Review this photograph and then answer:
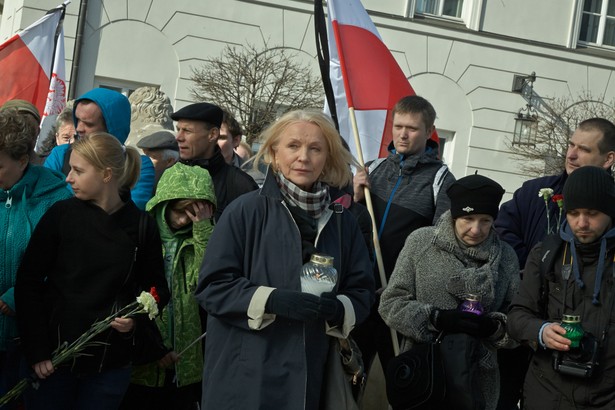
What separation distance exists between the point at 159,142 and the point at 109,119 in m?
0.93

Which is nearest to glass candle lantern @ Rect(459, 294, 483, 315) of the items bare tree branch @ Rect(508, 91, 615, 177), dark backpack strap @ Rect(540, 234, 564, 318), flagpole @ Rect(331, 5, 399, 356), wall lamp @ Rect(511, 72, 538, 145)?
dark backpack strap @ Rect(540, 234, 564, 318)

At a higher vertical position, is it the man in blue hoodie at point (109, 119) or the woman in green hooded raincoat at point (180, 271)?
the man in blue hoodie at point (109, 119)

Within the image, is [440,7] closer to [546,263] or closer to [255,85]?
[255,85]

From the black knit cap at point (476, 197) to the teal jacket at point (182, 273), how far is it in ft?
4.10

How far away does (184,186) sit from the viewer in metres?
4.80

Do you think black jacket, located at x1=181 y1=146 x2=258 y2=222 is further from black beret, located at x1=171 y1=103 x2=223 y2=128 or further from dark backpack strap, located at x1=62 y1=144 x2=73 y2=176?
dark backpack strap, located at x1=62 y1=144 x2=73 y2=176

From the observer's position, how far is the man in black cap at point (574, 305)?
4.26 m

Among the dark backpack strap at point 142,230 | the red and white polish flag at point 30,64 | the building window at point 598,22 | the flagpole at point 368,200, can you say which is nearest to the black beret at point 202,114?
the flagpole at point 368,200

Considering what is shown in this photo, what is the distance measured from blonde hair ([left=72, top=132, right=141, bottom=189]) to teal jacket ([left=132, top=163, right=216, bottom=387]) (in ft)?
1.04

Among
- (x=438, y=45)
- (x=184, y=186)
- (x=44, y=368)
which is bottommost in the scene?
(x=44, y=368)

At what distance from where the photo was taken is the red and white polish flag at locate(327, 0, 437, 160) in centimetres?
662

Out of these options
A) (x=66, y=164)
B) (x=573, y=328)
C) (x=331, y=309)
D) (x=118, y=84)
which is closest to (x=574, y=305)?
(x=573, y=328)

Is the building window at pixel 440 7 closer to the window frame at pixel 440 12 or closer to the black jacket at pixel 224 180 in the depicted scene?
the window frame at pixel 440 12

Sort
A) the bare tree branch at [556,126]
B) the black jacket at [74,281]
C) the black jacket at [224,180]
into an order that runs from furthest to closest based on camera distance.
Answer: the bare tree branch at [556,126] → the black jacket at [224,180] → the black jacket at [74,281]
